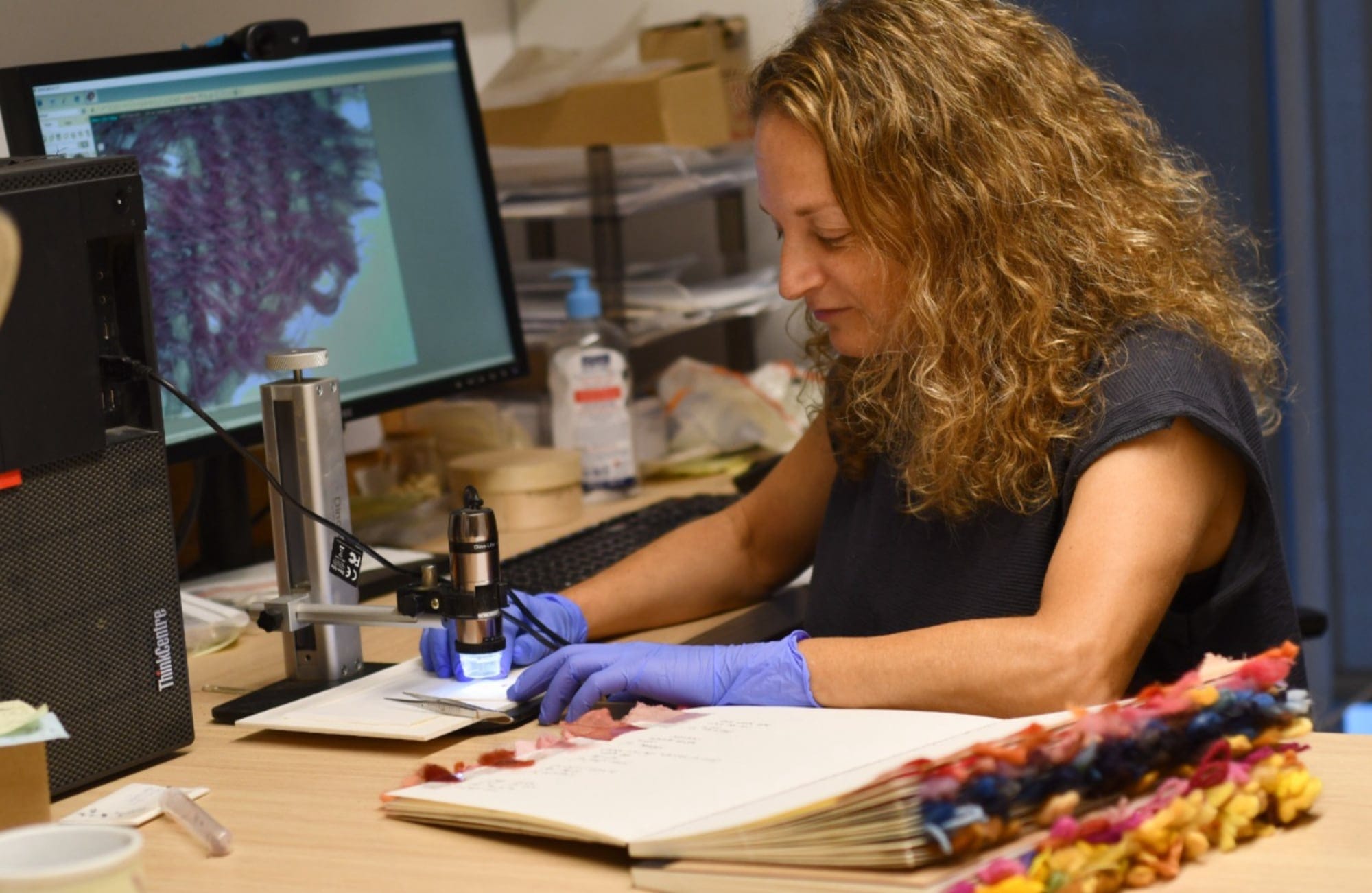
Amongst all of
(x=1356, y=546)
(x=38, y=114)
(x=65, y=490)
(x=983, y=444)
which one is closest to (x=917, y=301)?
(x=983, y=444)

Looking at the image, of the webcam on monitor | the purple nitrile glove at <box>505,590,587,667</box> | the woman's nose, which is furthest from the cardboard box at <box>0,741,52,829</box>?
the webcam on monitor

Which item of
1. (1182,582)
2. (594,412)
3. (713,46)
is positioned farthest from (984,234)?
(713,46)

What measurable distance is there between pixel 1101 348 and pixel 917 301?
15 cm

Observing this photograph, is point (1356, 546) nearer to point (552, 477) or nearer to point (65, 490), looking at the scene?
point (552, 477)

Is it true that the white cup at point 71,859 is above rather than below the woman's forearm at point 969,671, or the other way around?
above

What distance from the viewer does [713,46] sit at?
233 cm

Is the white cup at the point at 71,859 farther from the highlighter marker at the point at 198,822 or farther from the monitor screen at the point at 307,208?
the monitor screen at the point at 307,208

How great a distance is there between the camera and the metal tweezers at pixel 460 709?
44.3 inches

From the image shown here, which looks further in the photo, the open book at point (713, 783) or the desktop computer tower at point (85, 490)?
the desktop computer tower at point (85, 490)

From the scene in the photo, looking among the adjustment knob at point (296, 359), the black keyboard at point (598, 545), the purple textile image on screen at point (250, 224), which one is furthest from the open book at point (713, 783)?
the purple textile image on screen at point (250, 224)

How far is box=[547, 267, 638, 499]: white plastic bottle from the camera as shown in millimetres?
1975

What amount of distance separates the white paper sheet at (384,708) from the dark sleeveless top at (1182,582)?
A: 1.13ft

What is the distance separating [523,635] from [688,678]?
8.3 inches

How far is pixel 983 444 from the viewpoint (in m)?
1.25
